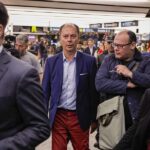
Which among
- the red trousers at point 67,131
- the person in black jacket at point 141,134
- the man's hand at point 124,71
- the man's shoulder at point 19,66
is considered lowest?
the red trousers at point 67,131

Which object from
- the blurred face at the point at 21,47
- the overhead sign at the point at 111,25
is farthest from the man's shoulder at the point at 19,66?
the overhead sign at the point at 111,25

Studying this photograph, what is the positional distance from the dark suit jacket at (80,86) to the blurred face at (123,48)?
22 centimetres

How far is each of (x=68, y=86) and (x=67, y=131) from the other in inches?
14.6

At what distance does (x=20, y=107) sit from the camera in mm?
1531

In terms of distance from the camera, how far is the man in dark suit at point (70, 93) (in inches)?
118

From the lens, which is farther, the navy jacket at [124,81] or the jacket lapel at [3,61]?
the navy jacket at [124,81]

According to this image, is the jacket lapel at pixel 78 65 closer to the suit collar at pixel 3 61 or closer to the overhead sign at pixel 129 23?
the suit collar at pixel 3 61

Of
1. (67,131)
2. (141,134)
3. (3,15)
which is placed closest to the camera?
(3,15)

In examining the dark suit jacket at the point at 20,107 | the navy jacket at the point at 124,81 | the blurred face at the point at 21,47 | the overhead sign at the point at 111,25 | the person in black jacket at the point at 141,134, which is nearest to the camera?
the dark suit jacket at the point at 20,107

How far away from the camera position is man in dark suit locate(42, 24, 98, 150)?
9.86ft

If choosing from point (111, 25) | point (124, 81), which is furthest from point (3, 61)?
point (111, 25)

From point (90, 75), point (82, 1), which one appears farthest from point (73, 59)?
point (82, 1)

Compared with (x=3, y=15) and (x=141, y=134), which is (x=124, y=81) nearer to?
(x=141, y=134)

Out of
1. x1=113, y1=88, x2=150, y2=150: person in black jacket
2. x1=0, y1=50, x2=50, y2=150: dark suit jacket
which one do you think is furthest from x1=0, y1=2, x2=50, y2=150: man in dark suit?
x1=113, y1=88, x2=150, y2=150: person in black jacket
